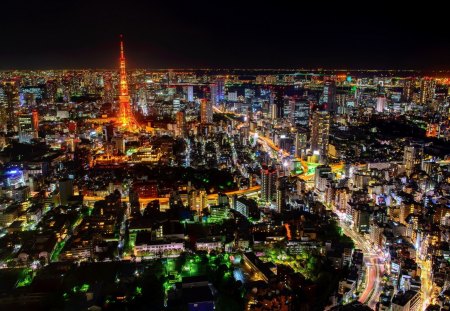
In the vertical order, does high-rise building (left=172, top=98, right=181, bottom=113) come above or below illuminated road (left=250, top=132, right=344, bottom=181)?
above

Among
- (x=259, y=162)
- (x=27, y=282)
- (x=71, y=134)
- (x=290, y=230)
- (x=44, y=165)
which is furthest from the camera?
(x=71, y=134)

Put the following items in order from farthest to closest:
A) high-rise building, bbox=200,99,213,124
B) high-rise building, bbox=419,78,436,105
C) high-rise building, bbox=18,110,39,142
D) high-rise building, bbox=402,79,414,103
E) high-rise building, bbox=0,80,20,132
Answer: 1. high-rise building, bbox=402,79,414,103
2. high-rise building, bbox=419,78,436,105
3. high-rise building, bbox=200,99,213,124
4. high-rise building, bbox=0,80,20,132
5. high-rise building, bbox=18,110,39,142

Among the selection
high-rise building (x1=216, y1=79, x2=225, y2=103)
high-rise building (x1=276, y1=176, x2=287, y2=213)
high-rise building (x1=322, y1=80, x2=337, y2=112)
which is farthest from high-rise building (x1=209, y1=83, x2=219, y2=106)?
high-rise building (x1=276, y1=176, x2=287, y2=213)

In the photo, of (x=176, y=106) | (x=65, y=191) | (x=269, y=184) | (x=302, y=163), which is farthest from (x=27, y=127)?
(x=269, y=184)

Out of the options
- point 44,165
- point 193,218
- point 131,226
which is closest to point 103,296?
point 131,226

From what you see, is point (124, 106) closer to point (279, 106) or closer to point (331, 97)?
point (279, 106)

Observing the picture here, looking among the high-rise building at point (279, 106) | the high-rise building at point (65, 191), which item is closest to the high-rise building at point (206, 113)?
the high-rise building at point (279, 106)

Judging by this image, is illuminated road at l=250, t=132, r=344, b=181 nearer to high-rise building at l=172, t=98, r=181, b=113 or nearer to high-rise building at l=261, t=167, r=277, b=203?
high-rise building at l=261, t=167, r=277, b=203

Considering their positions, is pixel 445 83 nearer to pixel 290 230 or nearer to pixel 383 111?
pixel 383 111
